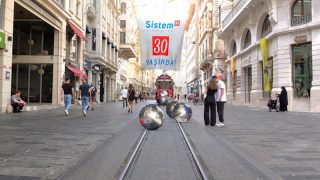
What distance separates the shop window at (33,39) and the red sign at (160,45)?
17.1m

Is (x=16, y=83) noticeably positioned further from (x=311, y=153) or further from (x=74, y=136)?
(x=311, y=153)

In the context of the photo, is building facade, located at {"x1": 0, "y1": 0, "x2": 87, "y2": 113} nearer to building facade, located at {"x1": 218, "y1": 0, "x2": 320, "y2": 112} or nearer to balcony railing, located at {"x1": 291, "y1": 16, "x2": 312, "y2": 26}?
building facade, located at {"x1": 218, "y1": 0, "x2": 320, "y2": 112}

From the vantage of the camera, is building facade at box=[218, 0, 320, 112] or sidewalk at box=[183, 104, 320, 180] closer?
sidewalk at box=[183, 104, 320, 180]

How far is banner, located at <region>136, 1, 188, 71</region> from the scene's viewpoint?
8.46 metres

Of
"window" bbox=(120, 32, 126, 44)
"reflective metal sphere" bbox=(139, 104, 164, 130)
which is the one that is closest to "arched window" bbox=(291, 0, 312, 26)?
"reflective metal sphere" bbox=(139, 104, 164, 130)

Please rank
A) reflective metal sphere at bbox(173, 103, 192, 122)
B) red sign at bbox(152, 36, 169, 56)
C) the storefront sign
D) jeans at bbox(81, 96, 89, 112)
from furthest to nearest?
jeans at bbox(81, 96, 89, 112) → the storefront sign → reflective metal sphere at bbox(173, 103, 192, 122) → red sign at bbox(152, 36, 169, 56)

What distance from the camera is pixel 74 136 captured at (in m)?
8.41

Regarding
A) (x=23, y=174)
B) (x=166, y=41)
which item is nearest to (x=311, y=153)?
(x=166, y=41)

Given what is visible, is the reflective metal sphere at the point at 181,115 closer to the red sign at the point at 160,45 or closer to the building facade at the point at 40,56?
the red sign at the point at 160,45

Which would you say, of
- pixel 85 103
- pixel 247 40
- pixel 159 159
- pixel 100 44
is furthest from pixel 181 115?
pixel 100 44

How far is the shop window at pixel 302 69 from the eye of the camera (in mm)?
23516

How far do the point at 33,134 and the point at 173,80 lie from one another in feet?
13.4

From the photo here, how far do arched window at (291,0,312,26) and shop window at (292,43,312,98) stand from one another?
1.58 meters

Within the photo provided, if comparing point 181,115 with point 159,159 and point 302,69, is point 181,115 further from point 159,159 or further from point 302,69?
point 302,69
